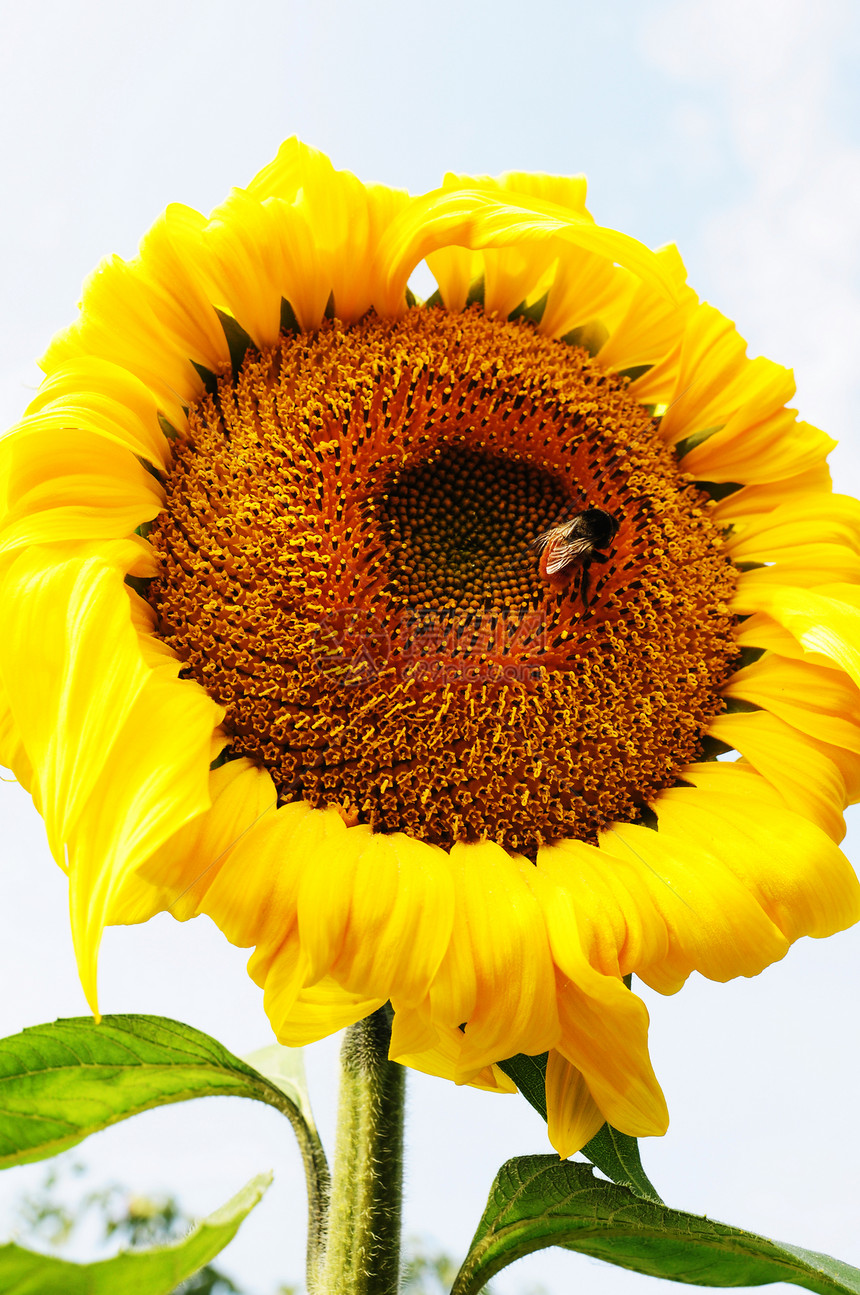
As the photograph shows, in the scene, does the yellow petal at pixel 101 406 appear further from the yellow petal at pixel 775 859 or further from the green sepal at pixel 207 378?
the yellow petal at pixel 775 859

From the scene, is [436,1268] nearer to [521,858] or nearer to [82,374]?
[521,858]

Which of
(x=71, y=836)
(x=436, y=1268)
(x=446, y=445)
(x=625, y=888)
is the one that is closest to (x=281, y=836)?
(x=71, y=836)

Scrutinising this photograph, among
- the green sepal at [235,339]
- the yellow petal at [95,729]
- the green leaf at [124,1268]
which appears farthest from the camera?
the green sepal at [235,339]

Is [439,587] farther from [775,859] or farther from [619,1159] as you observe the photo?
[619,1159]

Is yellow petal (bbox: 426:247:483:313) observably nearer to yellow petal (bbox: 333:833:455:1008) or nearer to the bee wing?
the bee wing

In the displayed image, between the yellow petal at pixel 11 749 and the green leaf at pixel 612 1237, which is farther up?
the yellow petal at pixel 11 749

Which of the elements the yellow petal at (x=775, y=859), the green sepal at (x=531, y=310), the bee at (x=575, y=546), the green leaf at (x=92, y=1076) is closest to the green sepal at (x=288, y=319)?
the green sepal at (x=531, y=310)
